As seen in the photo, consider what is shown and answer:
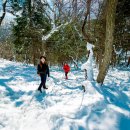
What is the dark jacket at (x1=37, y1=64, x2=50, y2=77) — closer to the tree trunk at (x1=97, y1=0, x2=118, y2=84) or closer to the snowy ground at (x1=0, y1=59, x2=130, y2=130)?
the snowy ground at (x1=0, y1=59, x2=130, y2=130)

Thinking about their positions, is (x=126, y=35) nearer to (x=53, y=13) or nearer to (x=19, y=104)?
(x=53, y=13)

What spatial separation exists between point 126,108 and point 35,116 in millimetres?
3383

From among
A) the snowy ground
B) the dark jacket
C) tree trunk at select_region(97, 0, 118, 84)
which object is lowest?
the snowy ground

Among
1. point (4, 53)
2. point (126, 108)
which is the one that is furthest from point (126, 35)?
point (4, 53)

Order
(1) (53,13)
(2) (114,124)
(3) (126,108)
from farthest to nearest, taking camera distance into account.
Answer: (1) (53,13) < (3) (126,108) < (2) (114,124)

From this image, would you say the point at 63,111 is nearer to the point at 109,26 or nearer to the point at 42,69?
the point at 42,69

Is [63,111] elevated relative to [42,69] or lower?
lower

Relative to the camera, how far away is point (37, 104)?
10250mm

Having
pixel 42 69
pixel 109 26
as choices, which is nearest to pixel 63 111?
pixel 42 69

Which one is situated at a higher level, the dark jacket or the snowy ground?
the dark jacket

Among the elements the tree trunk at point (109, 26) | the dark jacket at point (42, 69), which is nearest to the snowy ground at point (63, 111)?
the dark jacket at point (42, 69)

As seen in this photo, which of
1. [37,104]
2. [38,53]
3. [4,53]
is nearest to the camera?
[37,104]

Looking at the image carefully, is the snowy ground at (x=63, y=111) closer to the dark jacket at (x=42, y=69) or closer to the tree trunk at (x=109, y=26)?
the dark jacket at (x=42, y=69)

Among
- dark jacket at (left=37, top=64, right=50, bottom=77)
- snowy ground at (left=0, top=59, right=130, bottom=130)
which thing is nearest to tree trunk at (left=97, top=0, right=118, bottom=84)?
snowy ground at (left=0, top=59, right=130, bottom=130)
